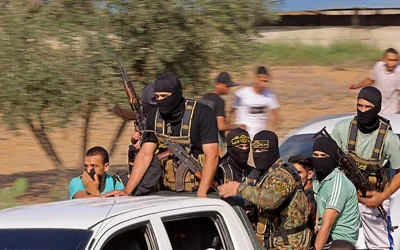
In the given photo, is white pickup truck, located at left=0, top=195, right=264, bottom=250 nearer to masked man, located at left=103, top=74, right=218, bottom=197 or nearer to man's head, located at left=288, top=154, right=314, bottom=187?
masked man, located at left=103, top=74, right=218, bottom=197

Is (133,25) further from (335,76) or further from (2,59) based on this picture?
(335,76)

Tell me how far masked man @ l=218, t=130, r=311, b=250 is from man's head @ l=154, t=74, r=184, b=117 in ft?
1.90

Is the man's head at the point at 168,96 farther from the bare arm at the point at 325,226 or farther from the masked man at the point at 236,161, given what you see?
the bare arm at the point at 325,226

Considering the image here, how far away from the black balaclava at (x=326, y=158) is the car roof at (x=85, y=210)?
113 cm

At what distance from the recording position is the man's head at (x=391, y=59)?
10.6 meters

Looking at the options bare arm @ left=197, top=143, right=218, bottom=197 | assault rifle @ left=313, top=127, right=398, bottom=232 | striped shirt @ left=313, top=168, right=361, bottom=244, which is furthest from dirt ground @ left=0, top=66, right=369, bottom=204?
A: striped shirt @ left=313, top=168, right=361, bottom=244

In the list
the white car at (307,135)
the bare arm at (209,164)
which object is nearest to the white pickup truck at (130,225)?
the bare arm at (209,164)

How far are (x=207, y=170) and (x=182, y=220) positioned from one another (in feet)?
2.75

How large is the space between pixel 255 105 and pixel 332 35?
2025 cm

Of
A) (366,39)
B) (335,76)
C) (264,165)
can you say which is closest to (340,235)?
(264,165)

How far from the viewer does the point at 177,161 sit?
5.96 m

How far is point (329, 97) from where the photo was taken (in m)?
22.4

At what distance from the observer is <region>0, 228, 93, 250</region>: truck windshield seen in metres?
4.33

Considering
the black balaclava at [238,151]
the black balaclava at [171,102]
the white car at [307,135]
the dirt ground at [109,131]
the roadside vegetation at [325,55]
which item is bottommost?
the dirt ground at [109,131]
